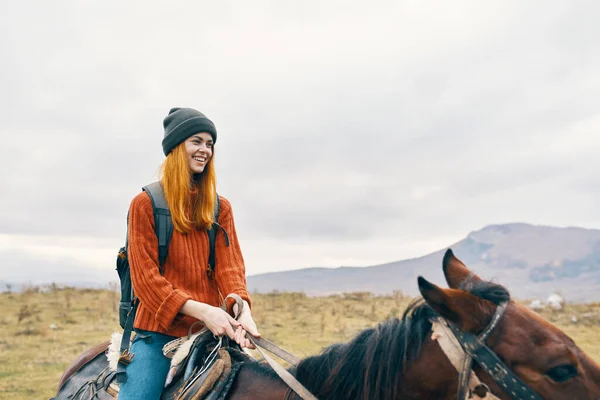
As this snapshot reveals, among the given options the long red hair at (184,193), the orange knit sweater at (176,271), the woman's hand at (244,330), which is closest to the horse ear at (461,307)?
the woman's hand at (244,330)

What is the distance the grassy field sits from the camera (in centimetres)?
1095

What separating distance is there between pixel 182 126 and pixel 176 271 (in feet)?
3.01

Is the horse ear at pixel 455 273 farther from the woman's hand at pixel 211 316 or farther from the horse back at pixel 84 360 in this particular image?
the horse back at pixel 84 360

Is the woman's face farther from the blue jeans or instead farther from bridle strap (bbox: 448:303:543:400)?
bridle strap (bbox: 448:303:543:400)

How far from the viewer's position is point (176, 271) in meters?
3.14

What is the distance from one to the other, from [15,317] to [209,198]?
53.6 feet

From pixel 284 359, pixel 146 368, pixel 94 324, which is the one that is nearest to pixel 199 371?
pixel 146 368

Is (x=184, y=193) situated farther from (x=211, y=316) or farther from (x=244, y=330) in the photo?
(x=244, y=330)

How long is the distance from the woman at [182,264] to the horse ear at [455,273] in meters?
1.22

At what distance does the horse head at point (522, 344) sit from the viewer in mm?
2066

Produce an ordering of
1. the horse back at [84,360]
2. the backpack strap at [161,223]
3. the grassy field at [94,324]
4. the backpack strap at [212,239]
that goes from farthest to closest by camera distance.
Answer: the grassy field at [94,324]
the horse back at [84,360]
the backpack strap at [212,239]
the backpack strap at [161,223]

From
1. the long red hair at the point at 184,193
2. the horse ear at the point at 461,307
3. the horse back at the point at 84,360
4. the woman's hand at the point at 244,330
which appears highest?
the long red hair at the point at 184,193

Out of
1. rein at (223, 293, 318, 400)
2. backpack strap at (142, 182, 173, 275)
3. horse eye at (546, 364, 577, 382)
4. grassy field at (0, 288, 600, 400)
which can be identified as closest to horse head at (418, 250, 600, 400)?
horse eye at (546, 364, 577, 382)

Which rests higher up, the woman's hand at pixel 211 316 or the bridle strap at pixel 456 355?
the woman's hand at pixel 211 316
